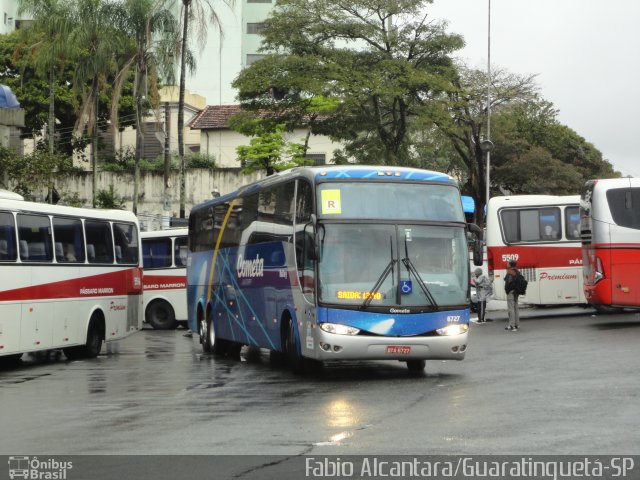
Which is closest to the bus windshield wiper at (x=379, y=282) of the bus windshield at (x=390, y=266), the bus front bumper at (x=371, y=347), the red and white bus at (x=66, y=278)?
the bus windshield at (x=390, y=266)

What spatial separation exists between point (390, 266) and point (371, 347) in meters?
1.27

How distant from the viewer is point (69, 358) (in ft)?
83.4

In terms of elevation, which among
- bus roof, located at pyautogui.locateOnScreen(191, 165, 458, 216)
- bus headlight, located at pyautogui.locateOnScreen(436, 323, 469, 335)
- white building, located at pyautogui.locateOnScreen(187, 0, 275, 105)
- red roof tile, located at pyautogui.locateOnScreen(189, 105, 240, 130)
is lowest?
bus headlight, located at pyautogui.locateOnScreen(436, 323, 469, 335)

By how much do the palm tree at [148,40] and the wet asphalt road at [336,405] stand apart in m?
25.8

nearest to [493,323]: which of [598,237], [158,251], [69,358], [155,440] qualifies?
[598,237]

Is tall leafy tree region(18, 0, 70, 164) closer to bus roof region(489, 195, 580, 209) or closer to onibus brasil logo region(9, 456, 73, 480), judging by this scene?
bus roof region(489, 195, 580, 209)

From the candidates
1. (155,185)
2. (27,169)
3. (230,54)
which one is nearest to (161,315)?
(27,169)

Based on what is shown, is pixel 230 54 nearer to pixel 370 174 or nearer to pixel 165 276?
pixel 165 276

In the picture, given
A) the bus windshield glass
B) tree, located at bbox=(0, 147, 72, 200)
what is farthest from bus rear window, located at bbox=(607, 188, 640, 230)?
tree, located at bbox=(0, 147, 72, 200)

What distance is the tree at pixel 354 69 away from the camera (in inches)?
1859

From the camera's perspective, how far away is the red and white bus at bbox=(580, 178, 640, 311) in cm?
2809

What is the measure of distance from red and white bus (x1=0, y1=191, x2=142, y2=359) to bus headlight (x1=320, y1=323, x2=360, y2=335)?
641cm

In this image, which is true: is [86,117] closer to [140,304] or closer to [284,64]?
[284,64]

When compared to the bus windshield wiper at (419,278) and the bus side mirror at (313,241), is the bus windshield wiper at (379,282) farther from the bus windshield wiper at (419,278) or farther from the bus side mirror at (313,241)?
the bus side mirror at (313,241)
